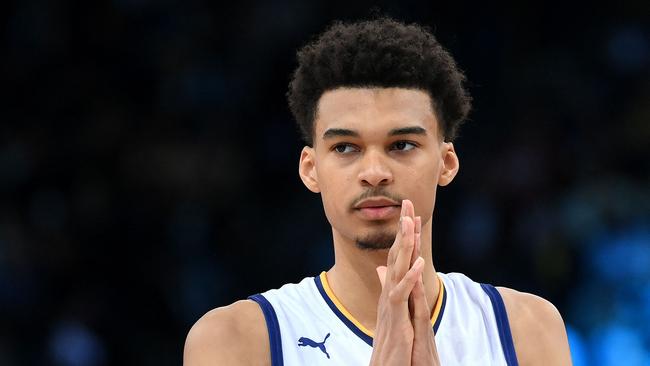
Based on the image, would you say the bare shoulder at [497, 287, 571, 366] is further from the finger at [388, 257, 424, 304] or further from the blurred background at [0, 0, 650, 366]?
the blurred background at [0, 0, 650, 366]

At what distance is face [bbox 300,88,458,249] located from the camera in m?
3.82

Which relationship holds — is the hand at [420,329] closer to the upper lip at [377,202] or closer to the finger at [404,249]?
the finger at [404,249]

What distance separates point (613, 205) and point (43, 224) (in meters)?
4.52

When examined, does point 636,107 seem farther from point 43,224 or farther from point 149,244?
point 43,224

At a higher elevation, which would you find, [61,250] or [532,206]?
[532,206]

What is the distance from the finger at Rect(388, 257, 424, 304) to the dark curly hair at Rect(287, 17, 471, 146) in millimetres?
813

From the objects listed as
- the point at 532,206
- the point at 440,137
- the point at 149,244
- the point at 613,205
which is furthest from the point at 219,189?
the point at 440,137

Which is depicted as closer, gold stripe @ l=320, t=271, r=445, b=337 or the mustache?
the mustache

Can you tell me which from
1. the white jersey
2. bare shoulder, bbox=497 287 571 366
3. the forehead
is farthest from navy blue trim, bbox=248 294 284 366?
bare shoulder, bbox=497 287 571 366

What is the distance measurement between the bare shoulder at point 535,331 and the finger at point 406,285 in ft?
2.65

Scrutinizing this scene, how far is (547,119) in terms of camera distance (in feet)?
30.9

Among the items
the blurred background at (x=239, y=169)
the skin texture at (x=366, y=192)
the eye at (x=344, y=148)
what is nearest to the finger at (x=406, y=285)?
the skin texture at (x=366, y=192)

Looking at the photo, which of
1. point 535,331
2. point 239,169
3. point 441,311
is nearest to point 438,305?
point 441,311

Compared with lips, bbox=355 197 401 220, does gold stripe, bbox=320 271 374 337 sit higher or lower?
lower
